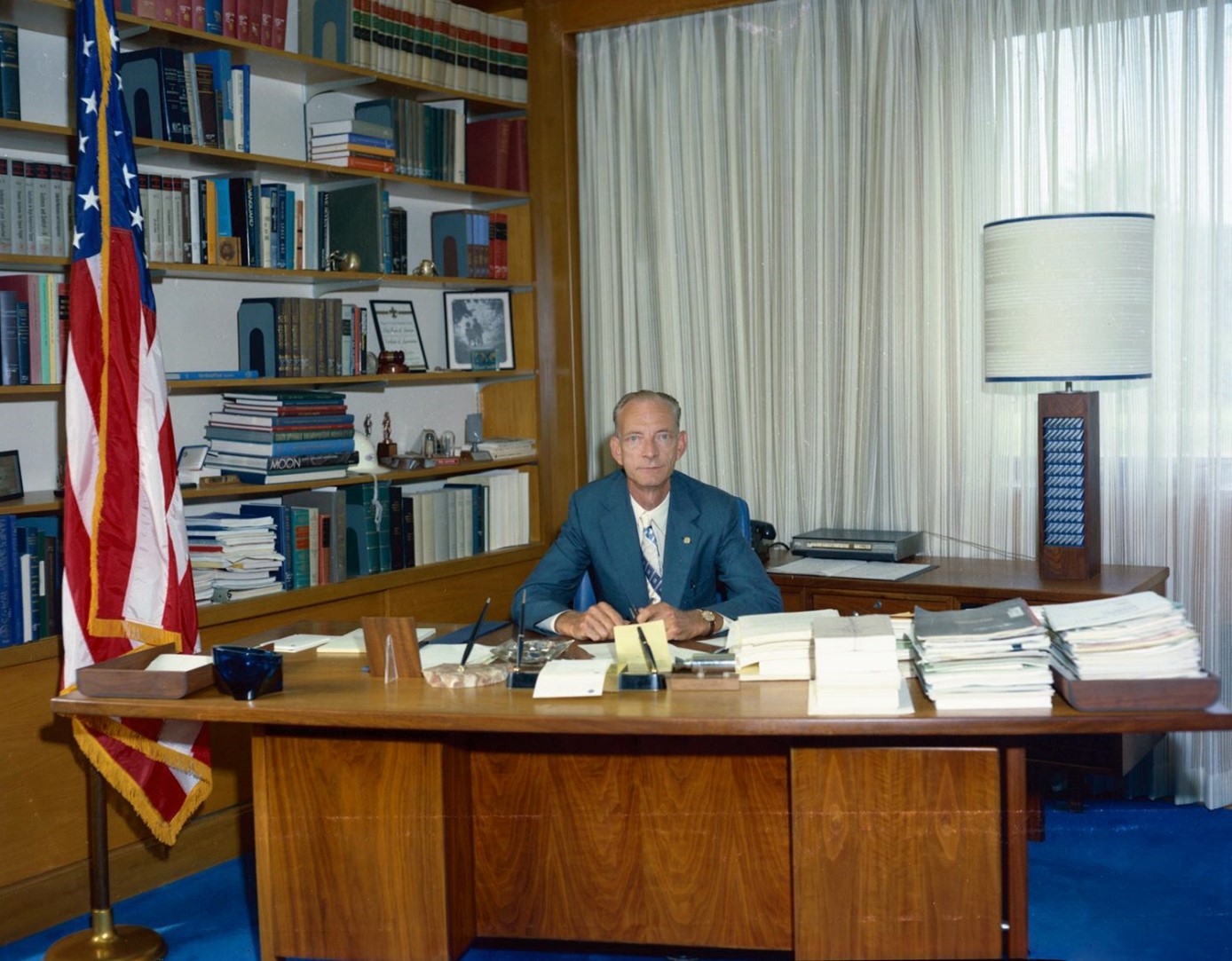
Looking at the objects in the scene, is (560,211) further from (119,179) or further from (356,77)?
(119,179)

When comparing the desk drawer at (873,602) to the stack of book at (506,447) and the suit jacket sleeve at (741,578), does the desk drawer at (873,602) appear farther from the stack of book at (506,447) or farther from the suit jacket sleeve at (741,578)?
the stack of book at (506,447)

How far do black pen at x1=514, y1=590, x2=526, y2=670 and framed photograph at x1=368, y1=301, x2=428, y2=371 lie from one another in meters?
1.62

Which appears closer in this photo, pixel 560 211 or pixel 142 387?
pixel 142 387

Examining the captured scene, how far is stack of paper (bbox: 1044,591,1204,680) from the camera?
2332 millimetres

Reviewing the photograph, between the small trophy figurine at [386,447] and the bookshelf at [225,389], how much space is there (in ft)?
0.13

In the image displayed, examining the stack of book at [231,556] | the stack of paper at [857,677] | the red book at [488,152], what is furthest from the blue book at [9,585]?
the red book at [488,152]

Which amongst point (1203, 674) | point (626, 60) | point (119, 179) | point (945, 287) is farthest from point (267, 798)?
point (626, 60)

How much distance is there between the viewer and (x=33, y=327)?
3510 mm

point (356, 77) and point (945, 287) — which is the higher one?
point (356, 77)

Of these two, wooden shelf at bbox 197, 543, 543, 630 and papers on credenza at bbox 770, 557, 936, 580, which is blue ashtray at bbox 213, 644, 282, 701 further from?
papers on credenza at bbox 770, 557, 936, 580

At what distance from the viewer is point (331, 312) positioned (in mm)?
4297

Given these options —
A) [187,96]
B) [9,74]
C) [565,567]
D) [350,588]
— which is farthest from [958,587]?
[9,74]

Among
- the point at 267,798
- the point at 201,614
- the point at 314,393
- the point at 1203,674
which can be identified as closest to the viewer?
the point at 1203,674

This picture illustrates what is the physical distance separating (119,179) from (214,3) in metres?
0.83
